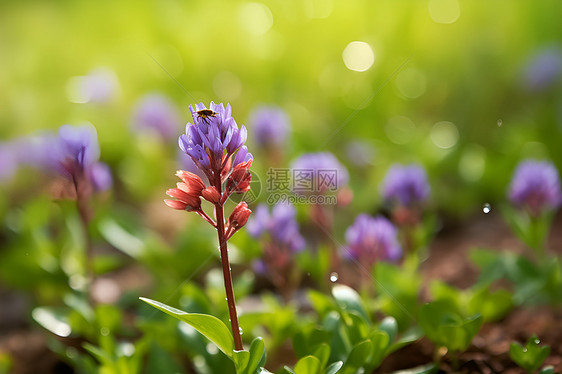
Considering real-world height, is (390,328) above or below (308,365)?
above

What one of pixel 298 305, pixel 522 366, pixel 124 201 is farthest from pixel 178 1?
pixel 522 366

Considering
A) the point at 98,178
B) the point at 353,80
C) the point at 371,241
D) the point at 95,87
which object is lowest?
the point at 371,241

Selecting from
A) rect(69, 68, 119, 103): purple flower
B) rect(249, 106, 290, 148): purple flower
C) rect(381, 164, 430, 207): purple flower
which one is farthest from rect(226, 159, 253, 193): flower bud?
rect(69, 68, 119, 103): purple flower

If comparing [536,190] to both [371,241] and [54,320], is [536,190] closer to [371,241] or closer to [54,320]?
[371,241]

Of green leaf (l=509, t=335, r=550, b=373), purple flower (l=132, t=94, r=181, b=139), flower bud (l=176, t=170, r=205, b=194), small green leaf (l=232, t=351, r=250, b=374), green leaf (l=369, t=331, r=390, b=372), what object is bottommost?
small green leaf (l=232, t=351, r=250, b=374)

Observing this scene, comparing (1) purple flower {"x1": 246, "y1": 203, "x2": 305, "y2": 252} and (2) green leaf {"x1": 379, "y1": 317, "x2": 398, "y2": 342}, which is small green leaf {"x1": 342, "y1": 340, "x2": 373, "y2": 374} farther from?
(1) purple flower {"x1": 246, "y1": 203, "x2": 305, "y2": 252}

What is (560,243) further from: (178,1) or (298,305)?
(178,1)

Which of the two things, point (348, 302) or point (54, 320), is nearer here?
point (348, 302)

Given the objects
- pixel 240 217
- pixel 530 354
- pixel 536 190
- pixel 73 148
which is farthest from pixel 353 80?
pixel 240 217
